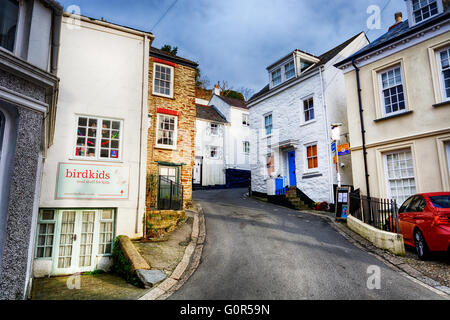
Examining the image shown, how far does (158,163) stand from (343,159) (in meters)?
9.44

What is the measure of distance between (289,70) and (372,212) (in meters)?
12.1

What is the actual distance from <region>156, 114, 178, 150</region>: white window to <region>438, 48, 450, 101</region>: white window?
1133 cm

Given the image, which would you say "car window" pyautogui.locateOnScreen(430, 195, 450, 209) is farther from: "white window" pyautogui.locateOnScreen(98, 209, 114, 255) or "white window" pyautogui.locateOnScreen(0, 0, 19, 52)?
"white window" pyautogui.locateOnScreen(0, 0, 19, 52)

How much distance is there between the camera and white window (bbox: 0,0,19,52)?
5.09 m

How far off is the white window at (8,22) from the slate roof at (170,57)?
1009 centimetres

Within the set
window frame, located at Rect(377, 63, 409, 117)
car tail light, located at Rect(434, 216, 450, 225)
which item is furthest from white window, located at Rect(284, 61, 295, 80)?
car tail light, located at Rect(434, 216, 450, 225)

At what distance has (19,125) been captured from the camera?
15.7 ft

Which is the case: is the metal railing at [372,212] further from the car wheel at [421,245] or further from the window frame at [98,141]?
the window frame at [98,141]

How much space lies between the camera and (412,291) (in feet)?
17.9

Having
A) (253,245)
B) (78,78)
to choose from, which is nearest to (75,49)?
(78,78)

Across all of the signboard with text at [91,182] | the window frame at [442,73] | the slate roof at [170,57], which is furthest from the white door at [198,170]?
the window frame at [442,73]

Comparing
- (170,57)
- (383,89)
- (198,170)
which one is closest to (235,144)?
(198,170)

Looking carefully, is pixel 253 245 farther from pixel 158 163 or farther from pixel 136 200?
pixel 158 163

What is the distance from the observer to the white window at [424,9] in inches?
470
